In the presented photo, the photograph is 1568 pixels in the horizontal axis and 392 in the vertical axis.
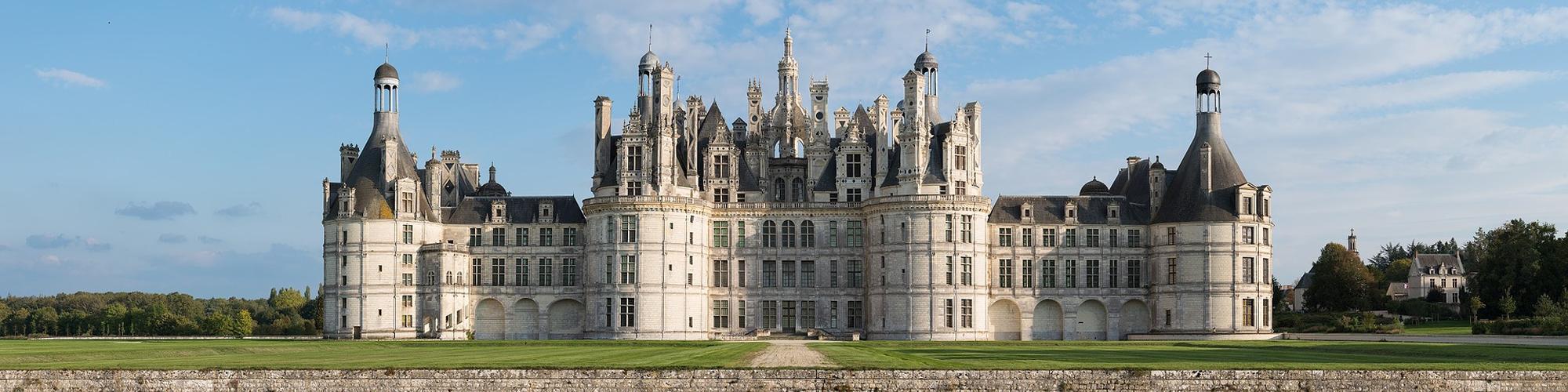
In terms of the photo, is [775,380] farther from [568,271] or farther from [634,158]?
[568,271]

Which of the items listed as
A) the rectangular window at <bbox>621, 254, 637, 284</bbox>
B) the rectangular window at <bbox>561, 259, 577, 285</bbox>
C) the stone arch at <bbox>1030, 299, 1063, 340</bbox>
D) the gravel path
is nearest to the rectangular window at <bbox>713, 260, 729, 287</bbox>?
the rectangular window at <bbox>621, 254, 637, 284</bbox>

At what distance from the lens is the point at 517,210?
292ft

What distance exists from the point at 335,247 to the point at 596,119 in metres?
15.7

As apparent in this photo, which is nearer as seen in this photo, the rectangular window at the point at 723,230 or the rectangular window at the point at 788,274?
the rectangular window at the point at 723,230

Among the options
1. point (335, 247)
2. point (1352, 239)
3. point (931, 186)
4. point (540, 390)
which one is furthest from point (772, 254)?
point (1352, 239)

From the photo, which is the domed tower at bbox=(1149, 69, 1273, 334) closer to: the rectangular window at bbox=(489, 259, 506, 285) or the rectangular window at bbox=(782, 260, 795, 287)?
the rectangular window at bbox=(782, 260, 795, 287)

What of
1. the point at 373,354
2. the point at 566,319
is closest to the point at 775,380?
the point at 373,354

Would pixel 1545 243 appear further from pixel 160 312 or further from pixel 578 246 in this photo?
pixel 160 312

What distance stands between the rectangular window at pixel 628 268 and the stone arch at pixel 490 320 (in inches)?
310

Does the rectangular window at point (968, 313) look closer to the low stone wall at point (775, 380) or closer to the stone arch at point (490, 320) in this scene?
the stone arch at point (490, 320)

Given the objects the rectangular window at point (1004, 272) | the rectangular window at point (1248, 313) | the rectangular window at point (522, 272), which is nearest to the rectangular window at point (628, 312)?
the rectangular window at point (522, 272)

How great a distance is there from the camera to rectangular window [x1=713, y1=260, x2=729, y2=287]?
88.0 metres

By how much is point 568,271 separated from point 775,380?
4138 centimetres

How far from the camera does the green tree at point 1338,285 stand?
355 ft
